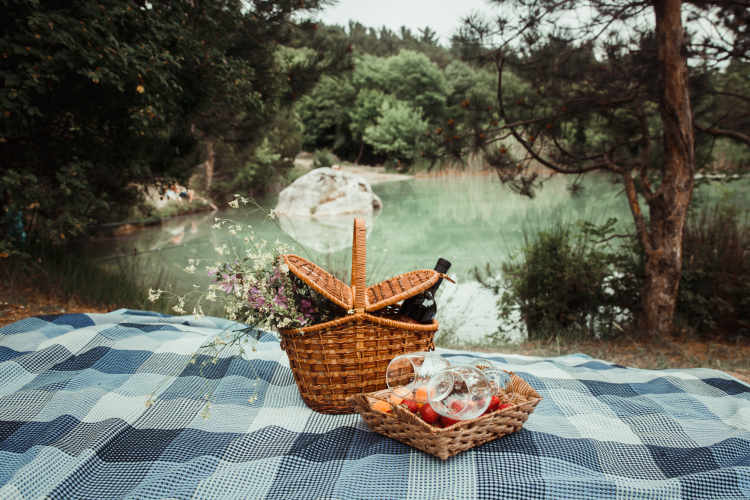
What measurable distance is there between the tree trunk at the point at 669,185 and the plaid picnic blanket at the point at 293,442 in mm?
1484

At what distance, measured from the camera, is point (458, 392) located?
117cm

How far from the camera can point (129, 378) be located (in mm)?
1756

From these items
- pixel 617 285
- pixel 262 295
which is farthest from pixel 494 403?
pixel 617 285

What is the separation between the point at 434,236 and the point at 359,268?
7.27m

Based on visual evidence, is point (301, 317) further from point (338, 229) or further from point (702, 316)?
point (338, 229)

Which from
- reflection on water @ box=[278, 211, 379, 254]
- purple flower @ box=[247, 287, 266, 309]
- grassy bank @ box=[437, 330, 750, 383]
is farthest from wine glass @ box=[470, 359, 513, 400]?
reflection on water @ box=[278, 211, 379, 254]

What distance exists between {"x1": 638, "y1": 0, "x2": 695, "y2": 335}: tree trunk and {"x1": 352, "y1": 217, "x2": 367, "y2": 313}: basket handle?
9.04 ft

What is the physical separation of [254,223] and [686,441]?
31.8 ft

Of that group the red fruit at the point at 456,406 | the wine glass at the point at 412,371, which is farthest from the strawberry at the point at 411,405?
the red fruit at the point at 456,406

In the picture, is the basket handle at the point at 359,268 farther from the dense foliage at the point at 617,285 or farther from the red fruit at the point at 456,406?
the dense foliage at the point at 617,285

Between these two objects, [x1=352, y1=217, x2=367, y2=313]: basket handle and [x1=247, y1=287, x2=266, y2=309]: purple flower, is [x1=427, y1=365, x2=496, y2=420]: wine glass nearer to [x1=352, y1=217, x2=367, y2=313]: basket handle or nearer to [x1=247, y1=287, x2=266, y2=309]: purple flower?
[x1=352, y1=217, x2=367, y2=313]: basket handle

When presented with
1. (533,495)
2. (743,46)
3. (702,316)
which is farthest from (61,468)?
(743,46)

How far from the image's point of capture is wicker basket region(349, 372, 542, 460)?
45.4 inches

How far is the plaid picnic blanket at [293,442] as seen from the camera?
3.75ft
